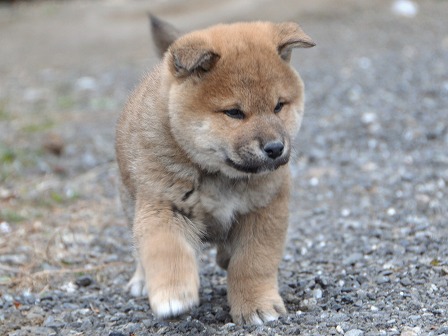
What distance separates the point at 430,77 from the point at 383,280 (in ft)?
21.4

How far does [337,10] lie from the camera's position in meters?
16.2

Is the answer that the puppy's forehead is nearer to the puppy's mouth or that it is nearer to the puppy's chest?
the puppy's mouth

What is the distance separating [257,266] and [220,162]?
0.70 m

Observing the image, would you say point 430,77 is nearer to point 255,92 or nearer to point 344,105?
point 344,105

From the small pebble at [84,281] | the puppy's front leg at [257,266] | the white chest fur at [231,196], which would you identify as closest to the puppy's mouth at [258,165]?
the white chest fur at [231,196]

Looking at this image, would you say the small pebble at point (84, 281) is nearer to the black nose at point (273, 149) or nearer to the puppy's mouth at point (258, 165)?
the puppy's mouth at point (258, 165)

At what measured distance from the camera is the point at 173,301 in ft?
14.7

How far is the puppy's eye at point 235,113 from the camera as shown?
4.74 meters

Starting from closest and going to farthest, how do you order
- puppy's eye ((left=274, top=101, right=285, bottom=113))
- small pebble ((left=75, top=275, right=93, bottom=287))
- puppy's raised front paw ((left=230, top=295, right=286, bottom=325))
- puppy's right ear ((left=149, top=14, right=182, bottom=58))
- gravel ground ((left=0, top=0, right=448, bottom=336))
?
puppy's eye ((left=274, top=101, right=285, bottom=113))
puppy's raised front paw ((left=230, top=295, right=286, bottom=325))
gravel ground ((left=0, top=0, right=448, bottom=336))
small pebble ((left=75, top=275, right=93, bottom=287))
puppy's right ear ((left=149, top=14, right=182, bottom=58))

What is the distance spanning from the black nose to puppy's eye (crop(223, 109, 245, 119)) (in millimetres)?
255

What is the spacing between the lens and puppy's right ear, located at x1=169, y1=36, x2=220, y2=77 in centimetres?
470

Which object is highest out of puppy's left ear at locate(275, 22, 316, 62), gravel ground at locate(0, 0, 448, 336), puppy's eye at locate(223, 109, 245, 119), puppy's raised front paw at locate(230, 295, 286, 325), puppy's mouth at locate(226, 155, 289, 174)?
puppy's left ear at locate(275, 22, 316, 62)

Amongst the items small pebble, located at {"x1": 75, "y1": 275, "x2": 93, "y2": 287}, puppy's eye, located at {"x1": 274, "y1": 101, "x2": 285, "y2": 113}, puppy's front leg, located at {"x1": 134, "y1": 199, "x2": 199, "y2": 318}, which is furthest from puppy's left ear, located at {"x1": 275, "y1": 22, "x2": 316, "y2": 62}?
small pebble, located at {"x1": 75, "y1": 275, "x2": 93, "y2": 287}

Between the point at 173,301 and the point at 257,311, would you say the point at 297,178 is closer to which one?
the point at 257,311
